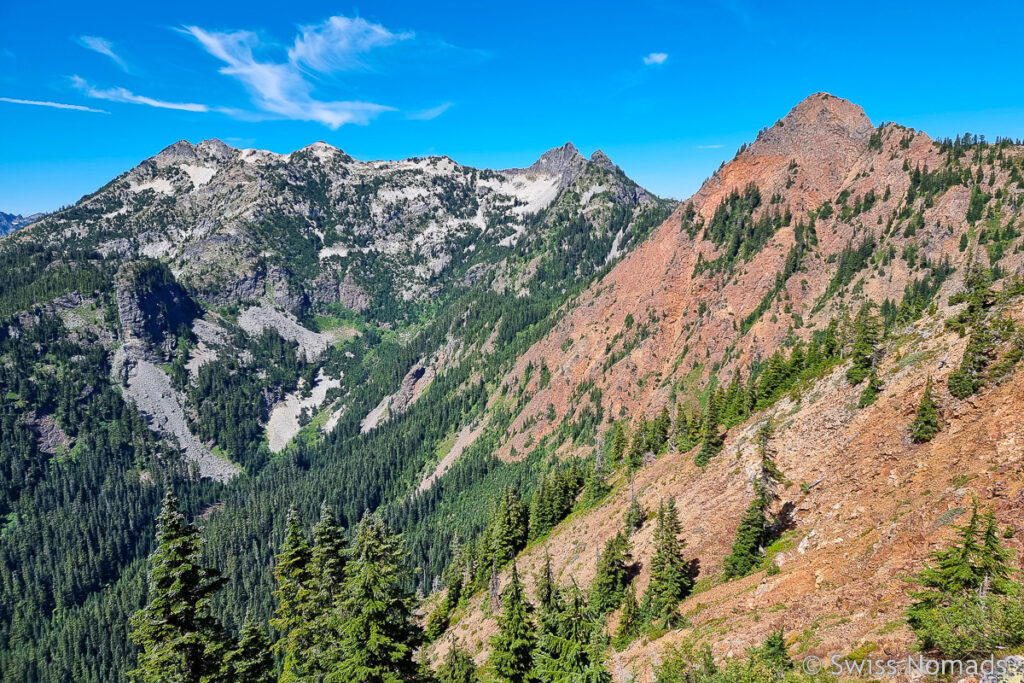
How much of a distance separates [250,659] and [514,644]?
14.6 m

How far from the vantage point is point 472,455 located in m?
193

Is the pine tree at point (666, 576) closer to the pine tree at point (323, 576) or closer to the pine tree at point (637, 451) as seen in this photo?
the pine tree at point (323, 576)

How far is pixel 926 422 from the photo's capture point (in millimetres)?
35625

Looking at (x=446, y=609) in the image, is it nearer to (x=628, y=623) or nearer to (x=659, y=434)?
(x=659, y=434)

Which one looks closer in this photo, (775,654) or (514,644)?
(775,654)

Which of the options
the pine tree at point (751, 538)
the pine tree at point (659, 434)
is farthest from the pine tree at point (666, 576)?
the pine tree at point (659, 434)

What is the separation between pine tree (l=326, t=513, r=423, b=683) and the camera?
852 inches

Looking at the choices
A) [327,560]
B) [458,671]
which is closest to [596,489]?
[458,671]

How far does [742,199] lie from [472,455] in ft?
437

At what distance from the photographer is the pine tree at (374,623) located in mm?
21641

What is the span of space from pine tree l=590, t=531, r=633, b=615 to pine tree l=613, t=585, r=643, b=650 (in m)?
2.84

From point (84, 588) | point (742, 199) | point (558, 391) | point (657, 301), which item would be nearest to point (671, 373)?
point (657, 301)

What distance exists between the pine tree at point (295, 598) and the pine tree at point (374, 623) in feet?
18.2

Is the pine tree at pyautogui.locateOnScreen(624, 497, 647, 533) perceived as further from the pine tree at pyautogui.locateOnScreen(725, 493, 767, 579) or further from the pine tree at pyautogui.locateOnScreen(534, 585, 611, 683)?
the pine tree at pyautogui.locateOnScreen(534, 585, 611, 683)
